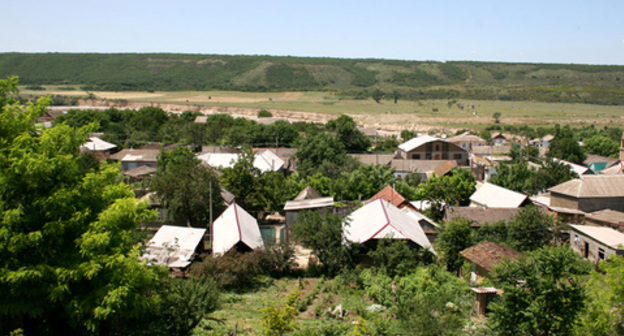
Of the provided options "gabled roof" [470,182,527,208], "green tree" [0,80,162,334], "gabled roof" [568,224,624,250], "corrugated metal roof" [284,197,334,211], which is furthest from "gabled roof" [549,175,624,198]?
"green tree" [0,80,162,334]

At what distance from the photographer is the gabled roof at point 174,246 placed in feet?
62.2

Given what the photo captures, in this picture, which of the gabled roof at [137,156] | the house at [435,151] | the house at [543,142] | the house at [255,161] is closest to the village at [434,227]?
the house at [255,161]

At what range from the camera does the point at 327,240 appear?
20.3 m

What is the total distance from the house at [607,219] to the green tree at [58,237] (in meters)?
21.7

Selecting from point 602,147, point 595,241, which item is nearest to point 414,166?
point 595,241

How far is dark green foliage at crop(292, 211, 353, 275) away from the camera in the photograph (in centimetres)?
2031

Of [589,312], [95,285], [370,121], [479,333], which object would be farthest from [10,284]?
[370,121]

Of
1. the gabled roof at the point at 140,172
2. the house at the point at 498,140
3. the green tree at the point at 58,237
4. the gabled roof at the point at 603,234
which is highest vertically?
the green tree at the point at 58,237

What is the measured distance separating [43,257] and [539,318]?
1023 centimetres

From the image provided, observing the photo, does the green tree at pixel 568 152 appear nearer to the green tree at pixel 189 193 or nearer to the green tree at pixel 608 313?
the green tree at pixel 189 193

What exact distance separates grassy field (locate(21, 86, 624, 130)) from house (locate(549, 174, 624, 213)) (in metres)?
65.7

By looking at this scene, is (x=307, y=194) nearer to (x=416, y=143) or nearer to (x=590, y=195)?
(x=590, y=195)

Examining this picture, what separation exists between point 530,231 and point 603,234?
9.59ft

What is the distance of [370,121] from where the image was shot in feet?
347
